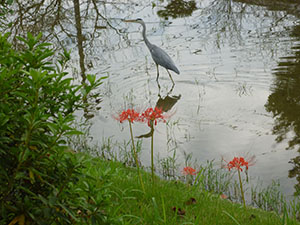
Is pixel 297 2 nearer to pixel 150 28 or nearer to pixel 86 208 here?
pixel 150 28

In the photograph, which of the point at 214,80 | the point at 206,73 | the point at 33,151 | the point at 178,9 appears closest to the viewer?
the point at 33,151

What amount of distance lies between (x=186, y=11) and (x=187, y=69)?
5144 mm

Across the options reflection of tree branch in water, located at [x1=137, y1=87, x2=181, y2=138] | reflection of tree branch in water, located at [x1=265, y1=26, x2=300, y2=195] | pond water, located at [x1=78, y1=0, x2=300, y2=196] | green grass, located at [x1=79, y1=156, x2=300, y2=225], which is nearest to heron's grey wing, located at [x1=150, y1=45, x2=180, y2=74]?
pond water, located at [x1=78, y1=0, x2=300, y2=196]

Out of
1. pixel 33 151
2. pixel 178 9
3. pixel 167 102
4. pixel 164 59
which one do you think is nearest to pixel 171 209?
pixel 33 151

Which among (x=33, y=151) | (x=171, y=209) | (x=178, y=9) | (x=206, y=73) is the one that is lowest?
(x=171, y=209)

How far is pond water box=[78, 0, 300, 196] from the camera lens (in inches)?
210

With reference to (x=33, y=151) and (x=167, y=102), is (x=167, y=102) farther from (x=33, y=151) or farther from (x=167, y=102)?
(x=33, y=151)

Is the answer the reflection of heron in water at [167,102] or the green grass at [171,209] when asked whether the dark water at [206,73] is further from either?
the green grass at [171,209]

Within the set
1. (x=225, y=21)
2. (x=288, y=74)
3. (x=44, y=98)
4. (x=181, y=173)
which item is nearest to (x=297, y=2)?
(x=225, y=21)

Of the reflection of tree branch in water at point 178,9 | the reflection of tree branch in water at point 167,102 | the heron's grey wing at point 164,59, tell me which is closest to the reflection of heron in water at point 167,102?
the reflection of tree branch in water at point 167,102

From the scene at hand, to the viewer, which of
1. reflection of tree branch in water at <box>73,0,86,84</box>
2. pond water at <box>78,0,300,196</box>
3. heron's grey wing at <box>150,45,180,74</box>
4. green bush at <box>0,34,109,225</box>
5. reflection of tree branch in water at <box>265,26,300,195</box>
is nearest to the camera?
green bush at <box>0,34,109,225</box>

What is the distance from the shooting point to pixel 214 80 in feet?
25.8

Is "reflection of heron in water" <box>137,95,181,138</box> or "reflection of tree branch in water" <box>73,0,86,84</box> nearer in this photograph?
"reflection of heron in water" <box>137,95,181,138</box>

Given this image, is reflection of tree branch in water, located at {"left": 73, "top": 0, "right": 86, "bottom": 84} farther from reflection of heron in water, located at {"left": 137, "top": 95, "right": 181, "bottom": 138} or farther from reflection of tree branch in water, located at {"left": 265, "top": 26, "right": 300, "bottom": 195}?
reflection of tree branch in water, located at {"left": 265, "top": 26, "right": 300, "bottom": 195}
